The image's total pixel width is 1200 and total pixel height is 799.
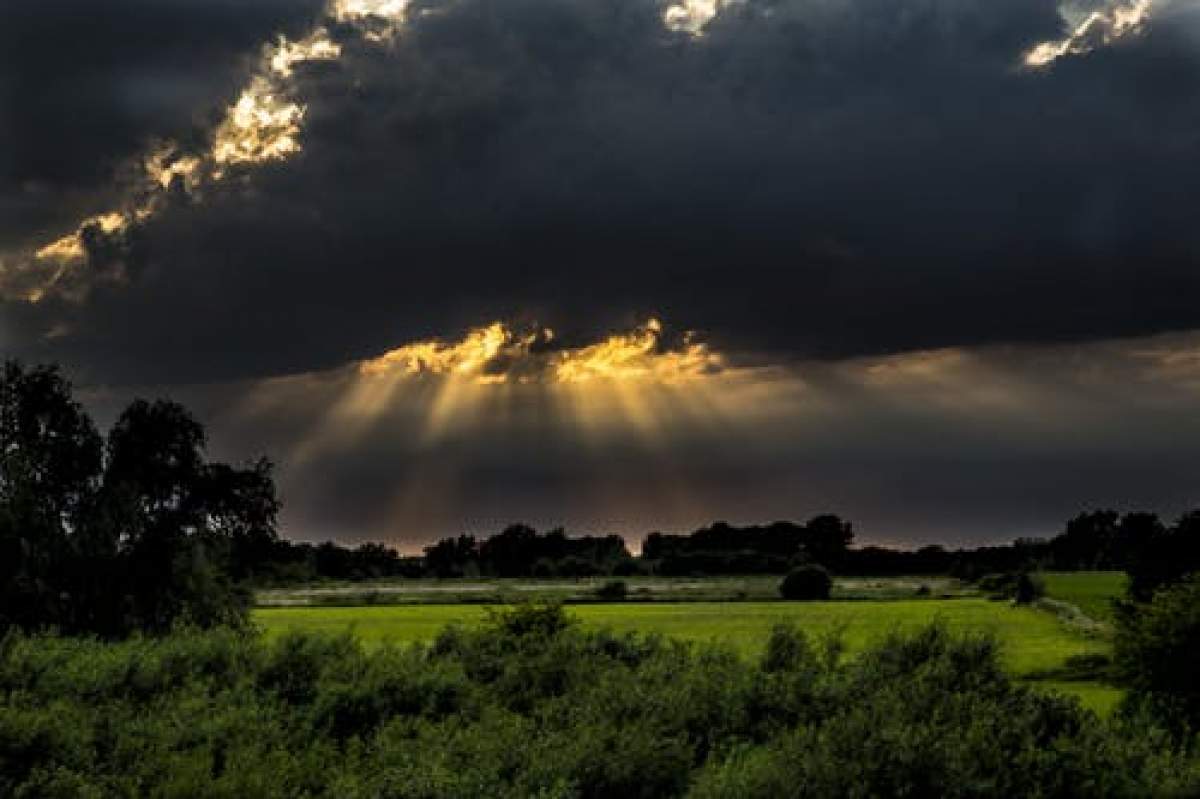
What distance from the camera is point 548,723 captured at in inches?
1245

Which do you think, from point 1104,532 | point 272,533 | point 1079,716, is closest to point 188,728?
point 1079,716

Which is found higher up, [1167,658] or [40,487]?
[40,487]

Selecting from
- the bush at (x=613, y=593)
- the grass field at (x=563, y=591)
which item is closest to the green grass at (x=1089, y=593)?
the grass field at (x=563, y=591)

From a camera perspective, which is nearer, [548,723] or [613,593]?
[548,723]

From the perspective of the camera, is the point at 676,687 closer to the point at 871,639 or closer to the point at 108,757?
the point at 871,639

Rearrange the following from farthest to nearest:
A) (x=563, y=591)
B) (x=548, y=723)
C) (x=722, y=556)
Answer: (x=722, y=556) < (x=563, y=591) < (x=548, y=723)

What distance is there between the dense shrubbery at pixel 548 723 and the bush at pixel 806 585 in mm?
74118

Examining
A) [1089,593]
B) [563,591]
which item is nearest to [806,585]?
[563,591]

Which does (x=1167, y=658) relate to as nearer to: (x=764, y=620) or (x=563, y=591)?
(x=764, y=620)

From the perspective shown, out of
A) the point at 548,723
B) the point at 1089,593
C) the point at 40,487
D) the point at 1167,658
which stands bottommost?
the point at 548,723

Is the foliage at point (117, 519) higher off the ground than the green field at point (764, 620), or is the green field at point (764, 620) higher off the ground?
the foliage at point (117, 519)

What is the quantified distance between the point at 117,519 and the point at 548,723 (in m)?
34.5

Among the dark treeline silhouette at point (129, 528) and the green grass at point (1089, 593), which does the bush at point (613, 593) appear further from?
the dark treeline silhouette at point (129, 528)

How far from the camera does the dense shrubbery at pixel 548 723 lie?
25.6 metres
